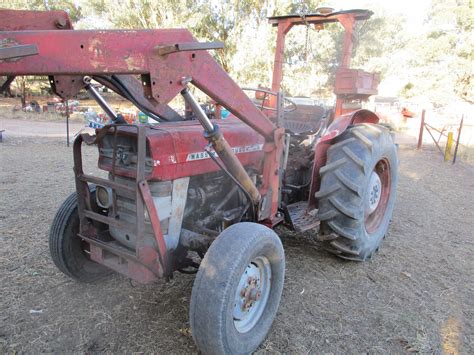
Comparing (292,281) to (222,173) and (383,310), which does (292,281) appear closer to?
(383,310)

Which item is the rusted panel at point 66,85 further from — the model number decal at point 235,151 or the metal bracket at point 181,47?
the model number decal at point 235,151

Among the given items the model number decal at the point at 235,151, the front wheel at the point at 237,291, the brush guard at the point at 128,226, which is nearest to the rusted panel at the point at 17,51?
the brush guard at the point at 128,226

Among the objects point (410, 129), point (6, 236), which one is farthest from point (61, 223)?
point (410, 129)

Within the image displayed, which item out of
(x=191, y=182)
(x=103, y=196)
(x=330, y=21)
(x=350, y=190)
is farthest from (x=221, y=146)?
(x=330, y=21)

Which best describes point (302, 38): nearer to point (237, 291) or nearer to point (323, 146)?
point (323, 146)

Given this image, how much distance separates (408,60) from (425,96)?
2.84 m

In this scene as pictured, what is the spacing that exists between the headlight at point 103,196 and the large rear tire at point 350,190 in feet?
5.45

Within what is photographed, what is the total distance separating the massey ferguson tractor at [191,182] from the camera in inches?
66.8

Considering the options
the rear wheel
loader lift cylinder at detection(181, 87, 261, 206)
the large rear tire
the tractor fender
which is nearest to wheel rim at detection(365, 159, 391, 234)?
the large rear tire

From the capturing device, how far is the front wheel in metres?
1.96

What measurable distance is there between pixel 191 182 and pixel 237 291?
0.81m

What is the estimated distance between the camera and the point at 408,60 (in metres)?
23.3

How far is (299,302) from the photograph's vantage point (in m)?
2.81

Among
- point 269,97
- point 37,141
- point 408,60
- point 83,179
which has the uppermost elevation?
point 408,60
